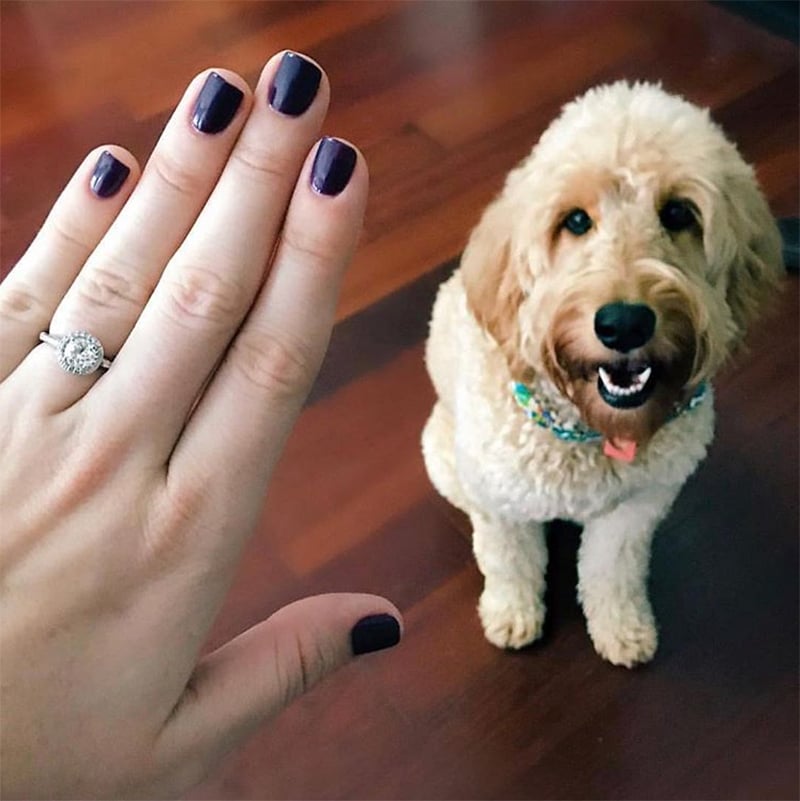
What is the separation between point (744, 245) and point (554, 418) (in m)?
0.25

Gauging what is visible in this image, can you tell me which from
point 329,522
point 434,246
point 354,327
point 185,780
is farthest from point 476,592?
point 185,780

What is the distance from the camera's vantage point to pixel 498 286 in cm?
105

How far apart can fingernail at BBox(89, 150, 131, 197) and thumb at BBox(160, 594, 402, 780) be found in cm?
31

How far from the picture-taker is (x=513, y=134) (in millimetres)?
1905

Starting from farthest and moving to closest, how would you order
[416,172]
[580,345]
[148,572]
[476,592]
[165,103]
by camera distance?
[165,103]
[416,172]
[476,592]
[580,345]
[148,572]

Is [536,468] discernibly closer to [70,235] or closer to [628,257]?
[628,257]

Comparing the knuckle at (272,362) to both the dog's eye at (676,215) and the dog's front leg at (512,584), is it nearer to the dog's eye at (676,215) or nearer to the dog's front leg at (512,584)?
the dog's eye at (676,215)

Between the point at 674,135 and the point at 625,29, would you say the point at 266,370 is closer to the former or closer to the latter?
the point at 674,135

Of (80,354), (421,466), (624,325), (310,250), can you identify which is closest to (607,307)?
(624,325)

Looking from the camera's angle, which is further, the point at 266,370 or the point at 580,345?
the point at 580,345

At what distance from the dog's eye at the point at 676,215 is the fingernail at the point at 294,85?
438mm

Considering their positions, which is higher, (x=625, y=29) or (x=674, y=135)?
(x=674, y=135)

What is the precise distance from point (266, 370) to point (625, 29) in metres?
1.70

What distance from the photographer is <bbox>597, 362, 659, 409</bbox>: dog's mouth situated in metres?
0.98
